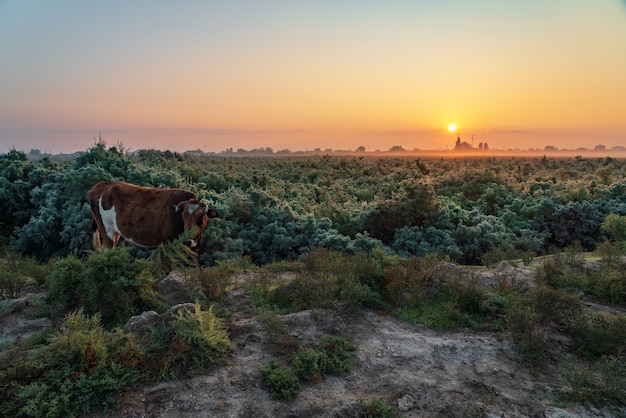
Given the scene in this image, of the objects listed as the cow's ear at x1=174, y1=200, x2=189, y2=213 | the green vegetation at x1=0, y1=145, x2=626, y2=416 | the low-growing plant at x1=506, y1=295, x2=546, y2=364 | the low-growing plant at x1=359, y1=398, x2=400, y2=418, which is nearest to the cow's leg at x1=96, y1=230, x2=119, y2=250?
the green vegetation at x1=0, y1=145, x2=626, y2=416

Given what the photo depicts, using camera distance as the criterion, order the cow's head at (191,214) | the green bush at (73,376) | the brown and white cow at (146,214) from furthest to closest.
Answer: the brown and white cow at (146,214) → the cow's head at (191,214) → the green bush at (73,376)

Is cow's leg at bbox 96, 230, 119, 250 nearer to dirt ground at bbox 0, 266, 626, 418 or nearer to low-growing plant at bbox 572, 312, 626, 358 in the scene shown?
dirt ground at bbox 0, 266, 626, 418

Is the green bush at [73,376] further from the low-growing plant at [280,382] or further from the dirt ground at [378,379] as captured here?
the low-growing plant at [280,382]

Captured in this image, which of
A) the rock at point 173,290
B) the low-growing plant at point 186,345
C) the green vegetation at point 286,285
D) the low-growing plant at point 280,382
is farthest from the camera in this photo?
the rock at point 173,290

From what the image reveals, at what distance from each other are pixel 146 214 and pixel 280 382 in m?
4.98

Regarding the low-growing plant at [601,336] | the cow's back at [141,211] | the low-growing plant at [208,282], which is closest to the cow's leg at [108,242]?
the cow's back at [141,211]

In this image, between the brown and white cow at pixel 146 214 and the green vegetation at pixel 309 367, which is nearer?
the green vegetation at pixel 309 367

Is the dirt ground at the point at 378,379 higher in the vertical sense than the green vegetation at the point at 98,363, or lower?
lower

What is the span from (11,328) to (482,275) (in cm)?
761

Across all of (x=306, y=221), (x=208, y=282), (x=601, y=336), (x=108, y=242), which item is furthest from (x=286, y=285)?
(x=306, y=221)

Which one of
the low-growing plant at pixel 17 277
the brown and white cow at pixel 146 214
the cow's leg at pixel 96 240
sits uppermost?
the brown and white cow at pixel 146 214

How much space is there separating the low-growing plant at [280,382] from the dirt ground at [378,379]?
Answer: 0.06 meters

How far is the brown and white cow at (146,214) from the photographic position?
7730mm

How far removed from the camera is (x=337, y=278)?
7.07 m
